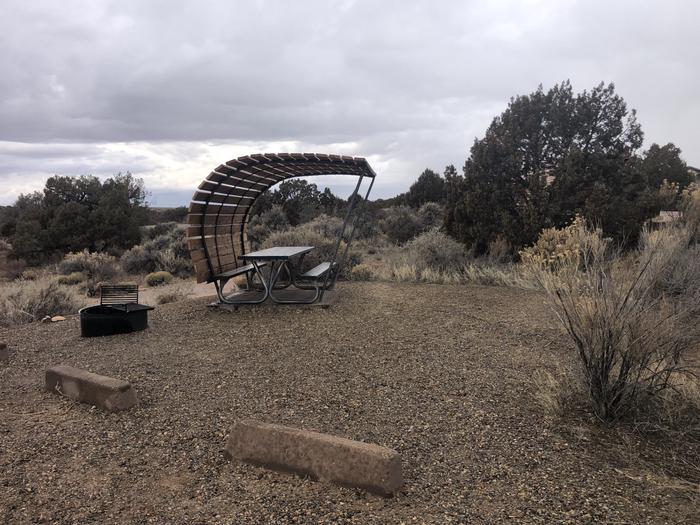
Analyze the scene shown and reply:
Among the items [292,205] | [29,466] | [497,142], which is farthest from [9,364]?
[292,205]

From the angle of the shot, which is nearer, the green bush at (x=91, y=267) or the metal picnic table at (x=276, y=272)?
the metal picnic table at (x=276, y=272)

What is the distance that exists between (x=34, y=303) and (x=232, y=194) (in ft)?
11.3

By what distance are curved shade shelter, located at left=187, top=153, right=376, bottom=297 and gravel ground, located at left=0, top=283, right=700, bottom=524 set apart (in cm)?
192

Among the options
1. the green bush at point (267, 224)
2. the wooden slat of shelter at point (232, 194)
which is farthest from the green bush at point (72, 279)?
the wooden slat of shelter at point (232, 194)

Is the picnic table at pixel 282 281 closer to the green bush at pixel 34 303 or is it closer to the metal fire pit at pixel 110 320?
the metal fire pit at pixel 110 320

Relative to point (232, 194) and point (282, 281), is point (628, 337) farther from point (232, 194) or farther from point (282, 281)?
point (282, 281)

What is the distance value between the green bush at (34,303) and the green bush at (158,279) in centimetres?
420

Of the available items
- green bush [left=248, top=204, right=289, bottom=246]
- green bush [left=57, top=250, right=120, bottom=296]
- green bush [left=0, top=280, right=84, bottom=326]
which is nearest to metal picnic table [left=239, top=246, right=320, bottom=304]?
green bush [left=0, top=280, right=84, bottom=326]

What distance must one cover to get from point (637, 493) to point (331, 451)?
1554mm

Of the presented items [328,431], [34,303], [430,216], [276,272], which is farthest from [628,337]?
[430,216]

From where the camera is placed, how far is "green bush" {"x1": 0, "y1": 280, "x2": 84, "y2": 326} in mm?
7621

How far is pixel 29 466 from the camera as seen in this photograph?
302cm

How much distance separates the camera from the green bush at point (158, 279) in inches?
527

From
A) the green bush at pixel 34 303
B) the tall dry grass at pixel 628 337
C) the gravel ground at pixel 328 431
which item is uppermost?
the tall dry grass at pixel 628 337
